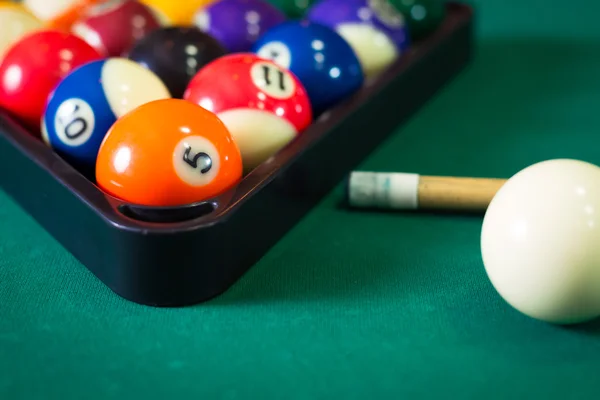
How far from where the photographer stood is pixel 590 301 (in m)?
1.54

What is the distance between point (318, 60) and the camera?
2326mm

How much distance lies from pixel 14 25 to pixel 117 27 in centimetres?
34

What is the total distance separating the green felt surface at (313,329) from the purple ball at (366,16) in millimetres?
680

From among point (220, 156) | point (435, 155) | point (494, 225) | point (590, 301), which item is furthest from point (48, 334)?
point (435, 155)

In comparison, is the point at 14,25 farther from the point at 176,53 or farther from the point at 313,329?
the point at 313,329

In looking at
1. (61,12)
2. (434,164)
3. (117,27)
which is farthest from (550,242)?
(61,12)

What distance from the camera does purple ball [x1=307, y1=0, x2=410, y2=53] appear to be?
2.68 m

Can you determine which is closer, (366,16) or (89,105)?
(89,105)

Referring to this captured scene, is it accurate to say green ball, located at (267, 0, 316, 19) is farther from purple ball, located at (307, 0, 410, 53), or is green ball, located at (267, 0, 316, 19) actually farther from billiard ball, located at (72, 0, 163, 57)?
billiard ball, located at (72, 0, 163, 57)

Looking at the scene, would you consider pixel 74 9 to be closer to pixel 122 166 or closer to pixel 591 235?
pixel 122 166

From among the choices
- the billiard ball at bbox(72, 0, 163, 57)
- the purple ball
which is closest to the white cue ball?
the purple ball

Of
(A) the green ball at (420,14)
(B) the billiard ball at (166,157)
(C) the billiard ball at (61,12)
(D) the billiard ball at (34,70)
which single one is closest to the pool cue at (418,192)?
(B) the billiard ball at (166,157)

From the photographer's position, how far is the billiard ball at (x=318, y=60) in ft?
7.61

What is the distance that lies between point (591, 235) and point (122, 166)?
3.11 feet
